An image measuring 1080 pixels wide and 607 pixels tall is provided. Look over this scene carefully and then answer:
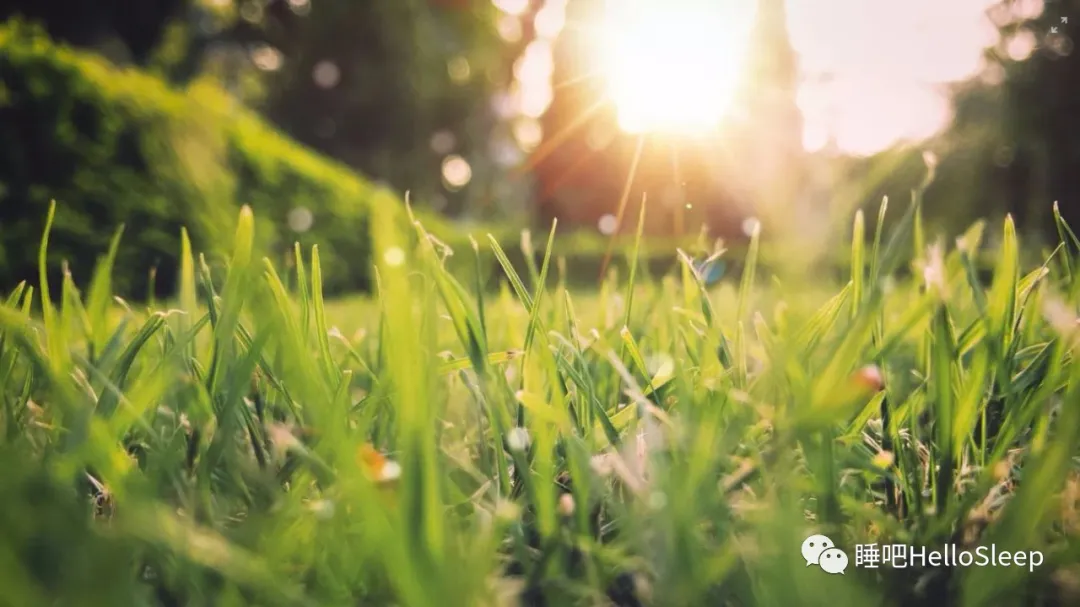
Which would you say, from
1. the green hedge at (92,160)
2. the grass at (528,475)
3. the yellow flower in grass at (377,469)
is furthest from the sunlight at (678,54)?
the green hedge at (92,160)

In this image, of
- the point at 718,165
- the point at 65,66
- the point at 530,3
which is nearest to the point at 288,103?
the point at 530,3

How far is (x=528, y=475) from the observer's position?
464 millimetres

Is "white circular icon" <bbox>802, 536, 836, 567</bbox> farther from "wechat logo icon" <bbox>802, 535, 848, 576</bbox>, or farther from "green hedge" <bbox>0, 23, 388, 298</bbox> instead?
"green hedge" <bbox>0, 23, 388, 298</bbox>

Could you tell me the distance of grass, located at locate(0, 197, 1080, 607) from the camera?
1.09ft

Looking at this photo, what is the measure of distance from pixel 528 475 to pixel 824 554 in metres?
0.18

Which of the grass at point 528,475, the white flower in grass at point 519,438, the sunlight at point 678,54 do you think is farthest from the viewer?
the sunlight at point 678,54

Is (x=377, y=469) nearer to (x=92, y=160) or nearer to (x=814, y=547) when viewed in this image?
Answer: (x=814, y=547)

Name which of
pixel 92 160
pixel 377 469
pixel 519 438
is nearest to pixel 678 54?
pixel 519 438

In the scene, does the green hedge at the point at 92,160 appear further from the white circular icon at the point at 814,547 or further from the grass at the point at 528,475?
the white circular icon at the point at 814,547

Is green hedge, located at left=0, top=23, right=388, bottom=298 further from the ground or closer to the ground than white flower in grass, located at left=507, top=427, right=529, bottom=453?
further from the ground

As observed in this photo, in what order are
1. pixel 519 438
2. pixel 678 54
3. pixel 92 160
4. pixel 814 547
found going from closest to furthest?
pixel 814 547, pixel 519 438, pixel 678 54, pixel 92 160

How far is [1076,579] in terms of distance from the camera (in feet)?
1.29

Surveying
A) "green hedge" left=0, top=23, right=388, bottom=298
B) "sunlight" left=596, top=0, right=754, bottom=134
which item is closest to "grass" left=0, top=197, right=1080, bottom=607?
"sunlight" left=596, top=0, right=754, bottom=134

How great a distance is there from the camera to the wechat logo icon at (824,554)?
0.41m
